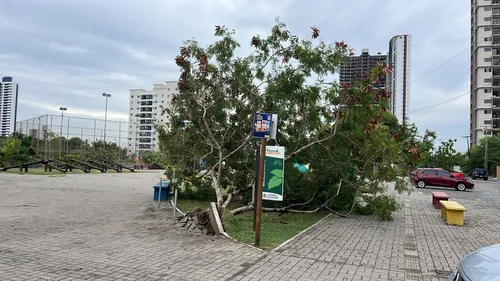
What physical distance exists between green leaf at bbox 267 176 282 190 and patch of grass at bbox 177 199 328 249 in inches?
40.6

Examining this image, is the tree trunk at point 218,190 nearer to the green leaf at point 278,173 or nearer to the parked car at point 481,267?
the green leaf at point 278,173

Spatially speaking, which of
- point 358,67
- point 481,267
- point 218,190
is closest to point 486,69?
point 358,67

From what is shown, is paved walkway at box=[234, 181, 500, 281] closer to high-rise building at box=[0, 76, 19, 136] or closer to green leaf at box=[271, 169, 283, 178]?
green leaf at box=[271, 169, 283, 178]

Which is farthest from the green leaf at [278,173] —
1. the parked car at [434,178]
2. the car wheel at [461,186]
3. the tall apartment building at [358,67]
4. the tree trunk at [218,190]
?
the car wheel at [461,186]

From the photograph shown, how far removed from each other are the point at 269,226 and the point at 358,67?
15.1ft

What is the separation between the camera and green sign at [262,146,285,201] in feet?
27.1

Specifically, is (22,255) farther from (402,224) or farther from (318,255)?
(402,224)

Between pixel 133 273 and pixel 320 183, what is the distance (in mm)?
7930

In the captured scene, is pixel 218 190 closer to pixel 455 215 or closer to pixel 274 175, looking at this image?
pixel 274 175

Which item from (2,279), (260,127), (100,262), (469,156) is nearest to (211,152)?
(260,127)

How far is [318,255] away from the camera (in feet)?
22.4

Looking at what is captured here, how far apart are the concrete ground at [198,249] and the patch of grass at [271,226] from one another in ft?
1.22

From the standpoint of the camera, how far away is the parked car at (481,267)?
3209 mm

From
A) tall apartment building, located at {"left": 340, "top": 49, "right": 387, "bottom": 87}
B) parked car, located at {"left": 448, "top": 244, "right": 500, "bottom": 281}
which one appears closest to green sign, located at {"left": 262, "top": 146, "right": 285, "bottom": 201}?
tall apartment building, located at {"left": 340, "top": 49, "right": 387, "bottom": 87}
